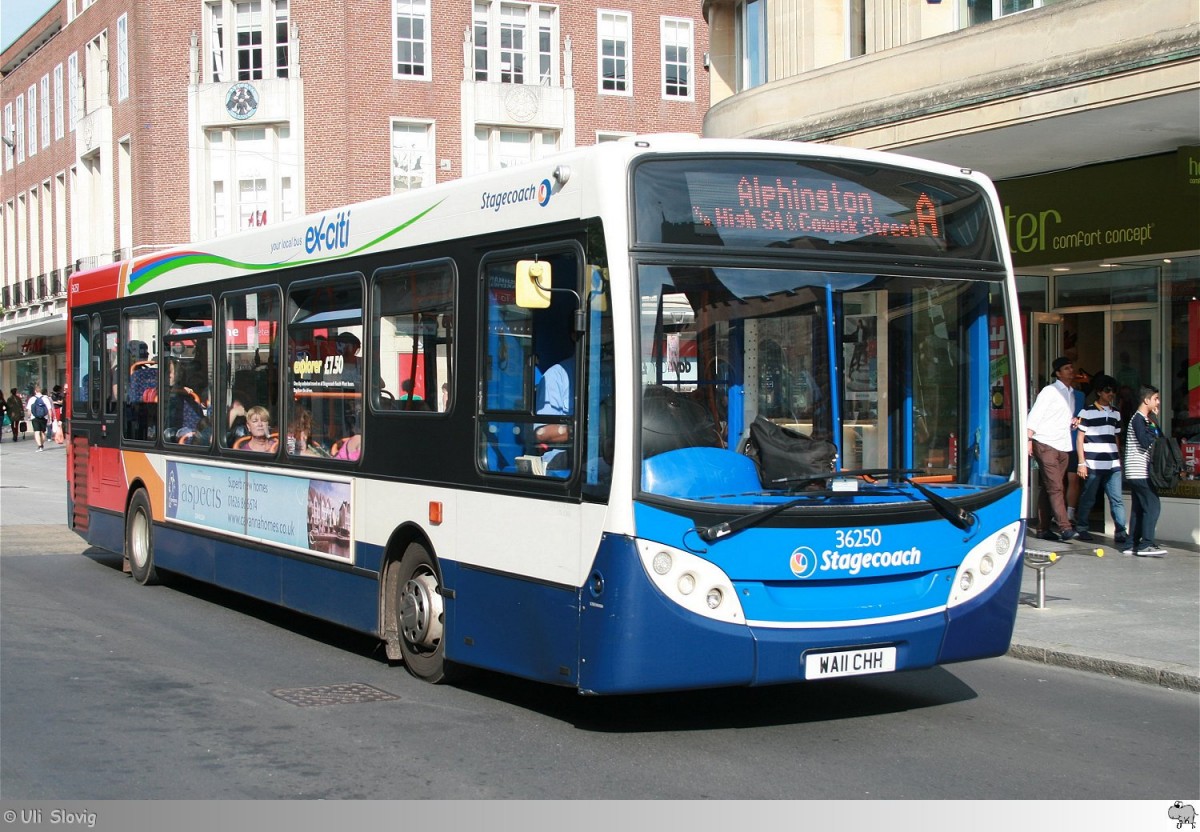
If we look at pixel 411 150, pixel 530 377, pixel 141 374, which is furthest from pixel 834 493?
pixel 411 150

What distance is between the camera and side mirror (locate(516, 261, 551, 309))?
700cm

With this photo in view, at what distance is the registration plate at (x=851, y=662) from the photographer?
693 centimetres

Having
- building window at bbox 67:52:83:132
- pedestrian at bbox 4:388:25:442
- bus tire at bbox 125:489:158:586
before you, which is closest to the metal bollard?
bus tire at bbox 125:489:158:586

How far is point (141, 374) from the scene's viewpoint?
13164mm

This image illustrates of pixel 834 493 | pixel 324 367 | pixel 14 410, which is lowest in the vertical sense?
pixel 834 493

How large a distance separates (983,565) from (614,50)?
40436 millimetres

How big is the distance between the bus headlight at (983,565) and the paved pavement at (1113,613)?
78.0 inches

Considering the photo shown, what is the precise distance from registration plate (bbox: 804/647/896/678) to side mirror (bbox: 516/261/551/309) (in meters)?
2.22

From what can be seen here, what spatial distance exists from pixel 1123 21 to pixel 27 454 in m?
37.5

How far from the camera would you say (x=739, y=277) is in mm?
6992

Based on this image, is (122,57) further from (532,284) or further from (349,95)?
(532,284)

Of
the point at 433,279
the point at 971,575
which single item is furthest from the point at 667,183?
the point at 971,575

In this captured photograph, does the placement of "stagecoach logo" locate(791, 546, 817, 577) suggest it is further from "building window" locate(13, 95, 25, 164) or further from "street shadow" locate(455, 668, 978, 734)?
"building window" locate(13, 95, 25, 164)

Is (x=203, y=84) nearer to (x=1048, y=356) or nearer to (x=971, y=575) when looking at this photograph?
(x=1048, y=356)
